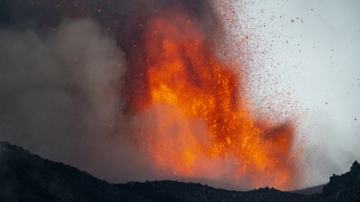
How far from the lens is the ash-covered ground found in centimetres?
2133

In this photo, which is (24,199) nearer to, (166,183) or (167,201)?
(167,201)

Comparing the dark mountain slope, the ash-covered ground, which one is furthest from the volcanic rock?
the dark mountain slope

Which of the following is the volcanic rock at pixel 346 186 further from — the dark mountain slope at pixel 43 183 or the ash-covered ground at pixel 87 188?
the dark mountain slope at pixel 43 183

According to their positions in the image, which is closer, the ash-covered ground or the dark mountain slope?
the dark mountain slope

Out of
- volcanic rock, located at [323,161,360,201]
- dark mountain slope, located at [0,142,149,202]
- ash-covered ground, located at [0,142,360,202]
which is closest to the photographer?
dark mountain slope, located at [0,142,149,202]

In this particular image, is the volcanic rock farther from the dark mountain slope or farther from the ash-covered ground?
the dark mountain slope

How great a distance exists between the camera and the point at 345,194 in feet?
97.8

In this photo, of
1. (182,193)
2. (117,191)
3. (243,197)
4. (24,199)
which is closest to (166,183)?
(182,193)

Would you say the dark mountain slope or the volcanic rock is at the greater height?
the volcanic rock

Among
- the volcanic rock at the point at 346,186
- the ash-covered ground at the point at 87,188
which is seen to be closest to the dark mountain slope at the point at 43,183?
the ash-covered ground at the point at 87,188

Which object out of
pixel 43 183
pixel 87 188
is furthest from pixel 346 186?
pixel 43 183

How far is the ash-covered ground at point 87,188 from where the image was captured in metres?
21.3

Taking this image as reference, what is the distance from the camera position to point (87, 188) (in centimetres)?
2527

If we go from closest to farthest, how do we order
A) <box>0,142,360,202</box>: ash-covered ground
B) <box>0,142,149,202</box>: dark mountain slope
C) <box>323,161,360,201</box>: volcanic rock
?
<box>0,142,149,202</box>: dark mountain slope
<box>0,142,360,202</box>: ash-covered ground
<box>323,161,360,201</box>: volcanic rock
